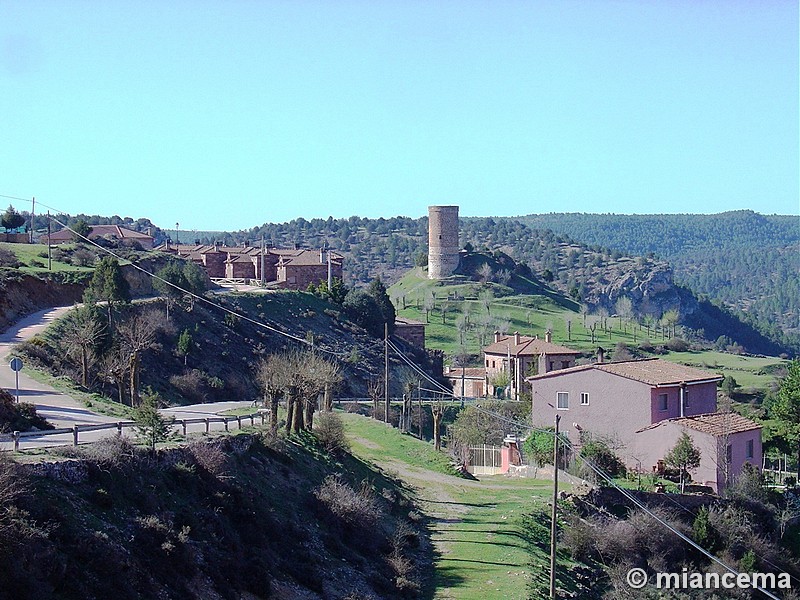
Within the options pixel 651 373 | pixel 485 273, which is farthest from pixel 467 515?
pixel 485 273

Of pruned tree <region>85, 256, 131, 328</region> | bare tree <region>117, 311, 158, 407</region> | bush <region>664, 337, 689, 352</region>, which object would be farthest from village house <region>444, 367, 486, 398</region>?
pruned tree <region>85, 256, 131, 328</region>

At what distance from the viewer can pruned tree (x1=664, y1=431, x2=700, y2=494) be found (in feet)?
121

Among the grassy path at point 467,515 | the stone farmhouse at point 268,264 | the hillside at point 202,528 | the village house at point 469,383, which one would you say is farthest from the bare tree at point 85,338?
the stone farmhouse at point 268,264

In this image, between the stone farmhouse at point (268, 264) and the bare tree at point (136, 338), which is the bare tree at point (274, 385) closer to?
the bare tree at point (136, 338)

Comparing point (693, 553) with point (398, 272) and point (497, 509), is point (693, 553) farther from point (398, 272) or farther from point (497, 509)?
point (398, 272)

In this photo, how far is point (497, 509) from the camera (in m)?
29.5

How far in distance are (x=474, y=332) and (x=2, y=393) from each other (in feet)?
254

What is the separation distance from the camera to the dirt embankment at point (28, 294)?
44678mm

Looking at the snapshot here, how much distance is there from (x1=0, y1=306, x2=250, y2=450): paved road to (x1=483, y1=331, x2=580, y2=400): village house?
28.9 m

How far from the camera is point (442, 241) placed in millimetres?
124500

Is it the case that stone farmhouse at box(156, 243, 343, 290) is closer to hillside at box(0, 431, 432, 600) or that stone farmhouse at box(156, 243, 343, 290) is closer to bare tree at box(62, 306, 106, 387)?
bare tree at box(62, 306, 106, 387)

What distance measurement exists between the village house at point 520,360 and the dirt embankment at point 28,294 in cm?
2484

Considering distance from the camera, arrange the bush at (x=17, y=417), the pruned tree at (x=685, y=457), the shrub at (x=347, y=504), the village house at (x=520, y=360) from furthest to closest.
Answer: the village house at (x=520, y=360) < the pruned tree at (x=685, y=457) < the shrub at (x=347, y=504) < the bush at (x=17, y=417)

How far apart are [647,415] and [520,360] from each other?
26574 mm
